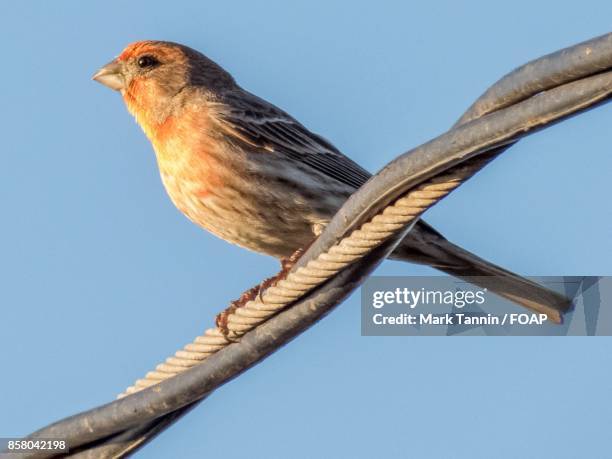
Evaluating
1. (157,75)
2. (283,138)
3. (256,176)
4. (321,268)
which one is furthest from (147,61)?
(321,268)

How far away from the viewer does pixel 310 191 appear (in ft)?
26.9

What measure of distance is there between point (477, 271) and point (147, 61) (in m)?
3.18

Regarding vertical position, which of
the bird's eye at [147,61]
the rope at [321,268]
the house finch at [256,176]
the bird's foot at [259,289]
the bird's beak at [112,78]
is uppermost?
the bird's eye at [147,61]

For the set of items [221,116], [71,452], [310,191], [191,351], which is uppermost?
[221,116]

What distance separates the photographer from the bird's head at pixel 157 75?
9242mm

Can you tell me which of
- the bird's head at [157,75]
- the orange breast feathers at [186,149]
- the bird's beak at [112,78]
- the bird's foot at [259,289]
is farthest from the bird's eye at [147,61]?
the bird's foot at [259,289]

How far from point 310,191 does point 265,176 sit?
0.32 m

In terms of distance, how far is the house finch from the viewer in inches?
317

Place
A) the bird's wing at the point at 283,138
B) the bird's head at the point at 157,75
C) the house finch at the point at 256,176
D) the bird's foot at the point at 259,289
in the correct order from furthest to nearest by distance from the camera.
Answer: the bird's head at the point at 157,75 < the bird's wing at the point at 283,138 < the house finch at the point at 256,176 < the bird's foot at the point at 259,289

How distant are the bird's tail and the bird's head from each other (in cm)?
206

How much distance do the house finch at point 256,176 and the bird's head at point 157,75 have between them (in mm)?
15

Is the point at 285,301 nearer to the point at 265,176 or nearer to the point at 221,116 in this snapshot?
the point at 265,176

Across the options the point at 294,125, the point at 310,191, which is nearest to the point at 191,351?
the point at 310,191

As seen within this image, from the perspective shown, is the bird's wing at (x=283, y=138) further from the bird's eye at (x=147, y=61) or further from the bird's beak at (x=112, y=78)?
the bird's beak at (x=112, y=78)
